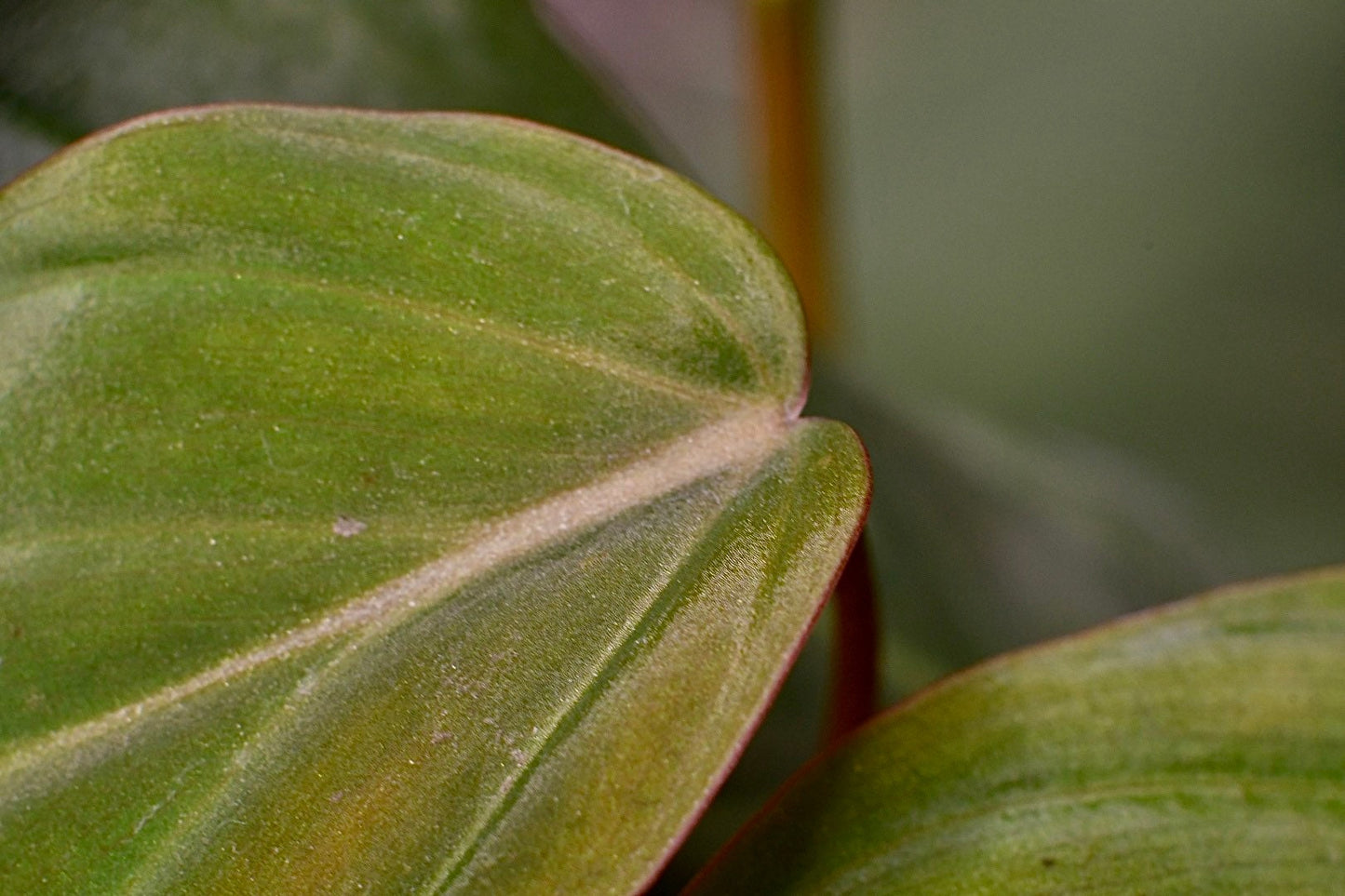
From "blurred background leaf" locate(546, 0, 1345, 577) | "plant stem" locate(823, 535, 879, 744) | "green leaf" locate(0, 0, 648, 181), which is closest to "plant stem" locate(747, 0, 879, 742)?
"green leaf" locate(0, 0, 648, 181)

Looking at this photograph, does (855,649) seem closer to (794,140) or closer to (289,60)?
(289,60)

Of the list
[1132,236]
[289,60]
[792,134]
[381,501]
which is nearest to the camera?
[381,501]

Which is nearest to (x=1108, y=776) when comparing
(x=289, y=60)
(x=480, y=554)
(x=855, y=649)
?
(x=855, y=649)

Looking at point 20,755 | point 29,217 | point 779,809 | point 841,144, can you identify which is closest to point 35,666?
point 20,755

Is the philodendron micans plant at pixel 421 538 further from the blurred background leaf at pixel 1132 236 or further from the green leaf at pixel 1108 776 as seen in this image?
the blurred background leaf at pixel 1132 236

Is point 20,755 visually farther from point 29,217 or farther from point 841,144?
point 841,144
